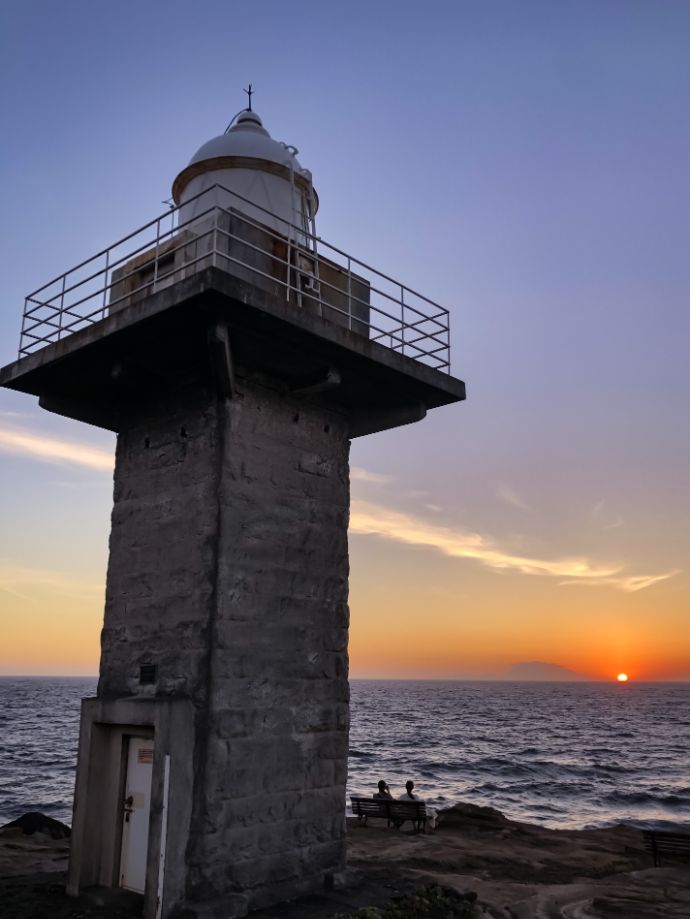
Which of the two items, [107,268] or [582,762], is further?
[582,762]

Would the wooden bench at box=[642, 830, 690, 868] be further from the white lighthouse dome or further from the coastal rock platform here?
the white lighthouse dome

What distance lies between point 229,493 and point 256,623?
1.75 metres

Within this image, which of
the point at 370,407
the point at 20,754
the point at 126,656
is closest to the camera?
the point at 126,656

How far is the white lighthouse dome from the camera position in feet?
38.3

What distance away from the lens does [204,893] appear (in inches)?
366

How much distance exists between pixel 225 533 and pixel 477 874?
28.5 feet

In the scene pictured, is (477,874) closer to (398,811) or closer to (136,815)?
(398,811)

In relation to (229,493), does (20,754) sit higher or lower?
lower

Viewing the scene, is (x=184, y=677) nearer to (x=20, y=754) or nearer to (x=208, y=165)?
(x=208, y=165)

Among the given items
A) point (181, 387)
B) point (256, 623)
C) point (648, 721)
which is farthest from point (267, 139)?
point (648, 721)

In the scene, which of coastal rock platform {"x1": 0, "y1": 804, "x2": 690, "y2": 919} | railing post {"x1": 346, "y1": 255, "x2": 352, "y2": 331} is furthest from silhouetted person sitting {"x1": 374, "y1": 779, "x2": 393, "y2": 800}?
railing post {"x1": 346, "y1": 255, "x2": 352, "y2": 331}

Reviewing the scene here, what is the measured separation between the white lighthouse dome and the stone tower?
0.03 metres

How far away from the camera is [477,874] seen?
14.3 m

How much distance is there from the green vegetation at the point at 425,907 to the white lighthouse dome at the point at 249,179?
9.06 metres
